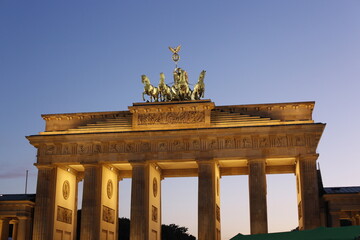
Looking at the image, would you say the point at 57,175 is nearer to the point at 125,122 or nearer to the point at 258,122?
the point at 125,122

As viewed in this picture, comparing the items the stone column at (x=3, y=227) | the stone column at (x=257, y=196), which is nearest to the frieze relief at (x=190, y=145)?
the stone column at (x=257, y=196)

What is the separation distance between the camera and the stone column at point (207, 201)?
51188 millimetres

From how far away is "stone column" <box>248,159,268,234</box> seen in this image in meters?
50.9

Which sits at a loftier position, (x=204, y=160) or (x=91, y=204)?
(x=204, y=160)

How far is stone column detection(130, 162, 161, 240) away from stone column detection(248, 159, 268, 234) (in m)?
9.74

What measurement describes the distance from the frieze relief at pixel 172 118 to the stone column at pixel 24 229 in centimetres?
1463

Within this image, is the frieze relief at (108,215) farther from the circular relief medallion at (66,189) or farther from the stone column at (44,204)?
the stone column at (44,204)

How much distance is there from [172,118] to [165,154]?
3724 millimetres

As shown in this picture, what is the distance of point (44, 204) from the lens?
53938mm

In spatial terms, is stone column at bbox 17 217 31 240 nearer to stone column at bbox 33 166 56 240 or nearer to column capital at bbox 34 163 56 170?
stone column at bbox 33 166 56 240

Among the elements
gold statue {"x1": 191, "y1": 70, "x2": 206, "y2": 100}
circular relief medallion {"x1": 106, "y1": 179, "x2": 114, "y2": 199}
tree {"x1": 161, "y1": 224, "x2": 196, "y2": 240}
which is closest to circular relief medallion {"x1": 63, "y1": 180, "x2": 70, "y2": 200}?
circular relief medallion {"x1": 106, "y1": 179, "x2": 114, "y2": 199}

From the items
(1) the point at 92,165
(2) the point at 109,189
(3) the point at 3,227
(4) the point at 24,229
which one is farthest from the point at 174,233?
(1) the point at 92,165

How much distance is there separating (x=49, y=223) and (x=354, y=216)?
30910 mm

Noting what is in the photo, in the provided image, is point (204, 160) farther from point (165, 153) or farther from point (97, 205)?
point (97, 205)
